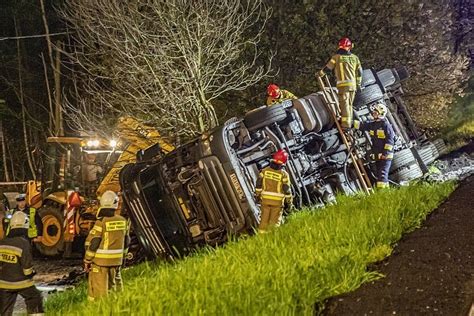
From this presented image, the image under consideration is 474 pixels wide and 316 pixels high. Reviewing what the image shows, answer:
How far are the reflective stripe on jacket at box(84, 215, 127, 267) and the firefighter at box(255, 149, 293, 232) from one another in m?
1.64

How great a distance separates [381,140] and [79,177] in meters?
6.25

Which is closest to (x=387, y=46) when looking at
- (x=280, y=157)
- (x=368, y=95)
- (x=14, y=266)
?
(x=368, y=95)

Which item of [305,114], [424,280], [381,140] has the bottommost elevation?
[424,280]

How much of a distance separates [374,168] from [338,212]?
3.10m

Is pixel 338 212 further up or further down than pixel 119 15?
further down

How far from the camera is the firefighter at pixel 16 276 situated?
6359 millimetres

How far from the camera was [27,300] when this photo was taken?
254 inches

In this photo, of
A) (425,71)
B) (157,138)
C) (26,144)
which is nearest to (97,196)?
(157,138)

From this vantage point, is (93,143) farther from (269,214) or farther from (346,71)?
(269,214)

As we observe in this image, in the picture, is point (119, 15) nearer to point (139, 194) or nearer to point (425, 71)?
point (139, 194)

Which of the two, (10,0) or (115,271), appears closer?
(115,271)

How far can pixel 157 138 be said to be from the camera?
40.8 feet

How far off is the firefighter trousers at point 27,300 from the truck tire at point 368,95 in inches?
217

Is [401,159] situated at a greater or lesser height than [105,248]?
lesser
